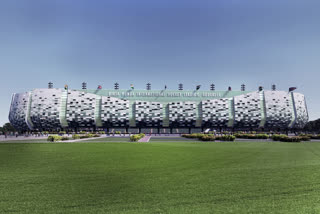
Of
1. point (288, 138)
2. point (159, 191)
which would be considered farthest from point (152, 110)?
point (159, 191)

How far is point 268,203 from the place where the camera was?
16.2 feet

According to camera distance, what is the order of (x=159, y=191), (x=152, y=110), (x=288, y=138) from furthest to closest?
1. (x=152, y=110)
2. (x=288, y=138)
3. (x=159, y=191)

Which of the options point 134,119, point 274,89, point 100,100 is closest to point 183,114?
point 134,119

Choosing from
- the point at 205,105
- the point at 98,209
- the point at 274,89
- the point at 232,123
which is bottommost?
the point at 98,209

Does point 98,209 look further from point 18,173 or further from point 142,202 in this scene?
point 18,173

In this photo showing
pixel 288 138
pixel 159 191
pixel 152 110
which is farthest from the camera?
pixel 152 110

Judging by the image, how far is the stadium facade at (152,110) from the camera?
98.7 m

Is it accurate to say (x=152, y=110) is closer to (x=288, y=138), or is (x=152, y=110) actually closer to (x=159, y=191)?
(x=288, y=138)

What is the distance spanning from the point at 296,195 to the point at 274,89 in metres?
126

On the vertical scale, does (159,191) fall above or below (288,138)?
below

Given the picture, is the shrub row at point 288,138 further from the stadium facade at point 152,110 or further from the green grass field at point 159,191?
the stadium facade at point 152,110

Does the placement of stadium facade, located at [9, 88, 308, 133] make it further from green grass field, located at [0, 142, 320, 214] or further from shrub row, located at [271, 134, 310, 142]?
green grass field, located at [0, 142, 320, 214]

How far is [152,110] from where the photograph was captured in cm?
10212

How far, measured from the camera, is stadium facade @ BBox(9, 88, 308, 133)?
3885 inches
